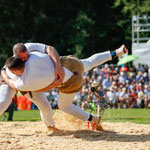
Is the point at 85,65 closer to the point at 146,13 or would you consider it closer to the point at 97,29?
the point at 146,13

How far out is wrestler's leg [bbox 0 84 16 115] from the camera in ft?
18.0

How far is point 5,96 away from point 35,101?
0.64 metres

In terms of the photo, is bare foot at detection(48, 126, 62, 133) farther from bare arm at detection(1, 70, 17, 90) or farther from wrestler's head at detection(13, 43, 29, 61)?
wrestler's head at detection(13, 43, 29, 61)

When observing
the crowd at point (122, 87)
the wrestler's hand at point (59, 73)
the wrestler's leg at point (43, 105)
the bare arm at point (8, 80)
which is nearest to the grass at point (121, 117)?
the wrestler's leg at point (43, 105)

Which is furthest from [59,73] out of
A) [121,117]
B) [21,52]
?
[121,117]

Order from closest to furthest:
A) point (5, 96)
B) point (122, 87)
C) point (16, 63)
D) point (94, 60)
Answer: point (16, 63) → point (5, 96) → point (94, 60) → point (122, 87)

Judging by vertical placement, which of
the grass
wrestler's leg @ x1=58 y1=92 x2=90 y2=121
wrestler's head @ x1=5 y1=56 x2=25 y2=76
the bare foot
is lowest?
the grass

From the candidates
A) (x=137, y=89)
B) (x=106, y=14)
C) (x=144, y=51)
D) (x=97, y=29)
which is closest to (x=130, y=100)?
(x=137, y=89)

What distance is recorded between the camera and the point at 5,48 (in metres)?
26.1

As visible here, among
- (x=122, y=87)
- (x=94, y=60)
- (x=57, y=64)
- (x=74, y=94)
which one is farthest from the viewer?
(x=122, y=87)

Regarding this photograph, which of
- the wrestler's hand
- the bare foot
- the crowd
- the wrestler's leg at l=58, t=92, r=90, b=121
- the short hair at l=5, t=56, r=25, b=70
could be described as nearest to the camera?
the short hair at l=5, t=56, r=25, b=70

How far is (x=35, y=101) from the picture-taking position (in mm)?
6008

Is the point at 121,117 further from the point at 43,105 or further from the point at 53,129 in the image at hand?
the point at 43,105

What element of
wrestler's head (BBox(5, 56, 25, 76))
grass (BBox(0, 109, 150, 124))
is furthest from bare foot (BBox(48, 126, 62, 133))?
grass (BBox(0, 109, 150, 124))
